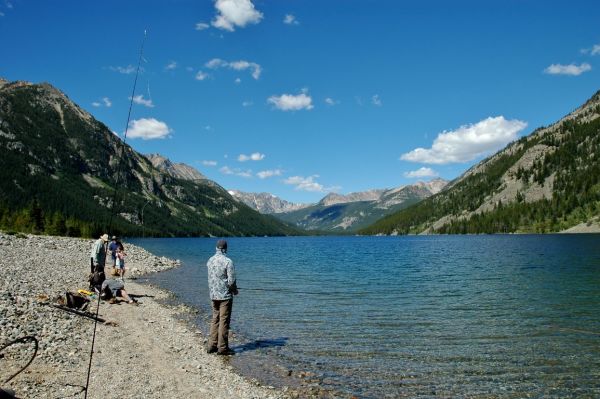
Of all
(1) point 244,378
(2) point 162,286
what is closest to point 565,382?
(1) point 244,378

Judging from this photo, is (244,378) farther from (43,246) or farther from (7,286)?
(43,246)

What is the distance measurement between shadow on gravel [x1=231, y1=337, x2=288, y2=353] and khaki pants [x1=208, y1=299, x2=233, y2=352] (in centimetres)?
107

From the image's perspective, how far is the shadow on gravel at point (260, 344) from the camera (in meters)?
17.0

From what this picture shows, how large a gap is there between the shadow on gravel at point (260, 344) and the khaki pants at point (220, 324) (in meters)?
1.07

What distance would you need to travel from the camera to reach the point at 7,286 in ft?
70.6

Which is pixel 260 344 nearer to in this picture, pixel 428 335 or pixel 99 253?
pixel 428 335

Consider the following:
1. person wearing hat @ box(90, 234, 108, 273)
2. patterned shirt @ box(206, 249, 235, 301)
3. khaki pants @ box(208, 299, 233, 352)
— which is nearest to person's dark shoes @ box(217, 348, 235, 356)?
khaki pants @ box(208, 299, 233, 352)

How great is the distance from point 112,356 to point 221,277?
413 cm

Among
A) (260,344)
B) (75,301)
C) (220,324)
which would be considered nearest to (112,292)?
(75,301)

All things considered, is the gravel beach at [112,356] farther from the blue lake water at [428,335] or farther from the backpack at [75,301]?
the blue lake water at [428,335]

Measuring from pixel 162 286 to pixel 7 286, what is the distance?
50.9 ft

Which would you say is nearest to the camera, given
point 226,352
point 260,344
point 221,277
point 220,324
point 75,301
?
point 221,277

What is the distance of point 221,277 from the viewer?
15.0m

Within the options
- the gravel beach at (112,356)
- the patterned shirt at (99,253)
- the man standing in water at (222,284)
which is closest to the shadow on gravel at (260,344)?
the gravel beach at (112,356)
